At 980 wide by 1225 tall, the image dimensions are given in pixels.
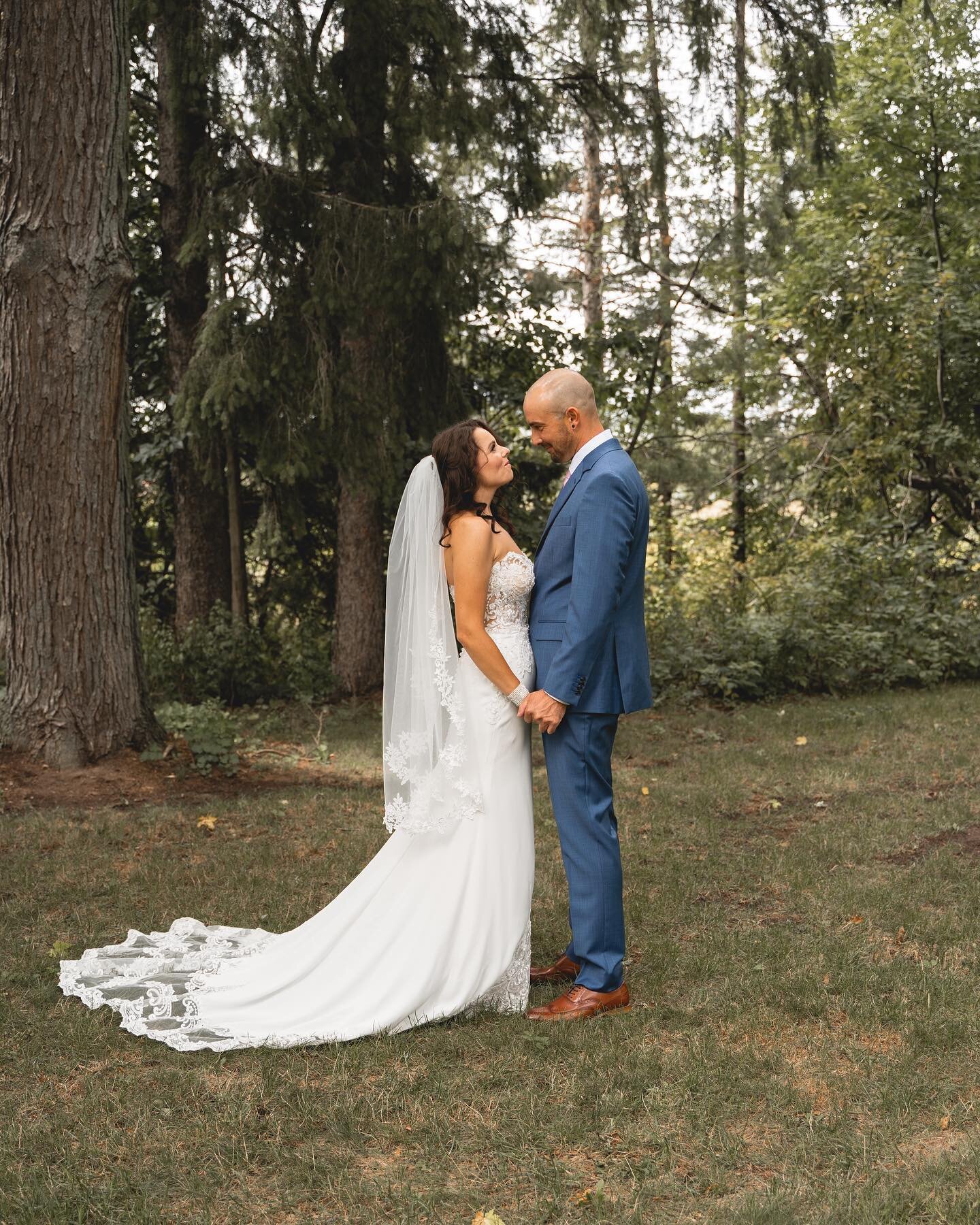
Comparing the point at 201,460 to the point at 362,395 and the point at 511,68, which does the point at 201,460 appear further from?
the point at 511,68

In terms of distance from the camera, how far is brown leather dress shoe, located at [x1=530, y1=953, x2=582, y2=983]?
Answer: 173 inches

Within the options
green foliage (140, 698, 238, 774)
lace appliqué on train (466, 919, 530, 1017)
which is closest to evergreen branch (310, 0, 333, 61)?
green foliage (140, 698, 238, 774)

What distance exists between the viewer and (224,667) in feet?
36.8

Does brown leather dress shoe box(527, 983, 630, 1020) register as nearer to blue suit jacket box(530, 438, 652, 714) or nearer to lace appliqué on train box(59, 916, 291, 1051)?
lace appliqué on train box(59, 916, 291, 1051)

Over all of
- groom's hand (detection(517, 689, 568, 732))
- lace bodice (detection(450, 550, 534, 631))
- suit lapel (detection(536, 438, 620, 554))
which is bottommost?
groom's hand (detection(517, 689, 568, 732))

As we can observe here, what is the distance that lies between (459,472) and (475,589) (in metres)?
0.40

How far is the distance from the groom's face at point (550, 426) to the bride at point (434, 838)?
0.15 meters

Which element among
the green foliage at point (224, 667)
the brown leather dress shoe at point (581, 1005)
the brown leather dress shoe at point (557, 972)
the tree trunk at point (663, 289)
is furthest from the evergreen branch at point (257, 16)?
the brown leather dress shoe at point (581, 1005)

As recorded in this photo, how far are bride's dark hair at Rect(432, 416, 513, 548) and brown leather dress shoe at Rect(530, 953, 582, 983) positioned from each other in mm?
1636

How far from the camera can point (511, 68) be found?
10.6 metres

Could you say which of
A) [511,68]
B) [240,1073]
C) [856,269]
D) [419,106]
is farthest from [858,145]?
[240,1073]

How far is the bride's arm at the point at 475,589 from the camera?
4.02m

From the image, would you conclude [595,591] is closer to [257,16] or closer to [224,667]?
[257,16]

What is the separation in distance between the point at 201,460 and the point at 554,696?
810cm
